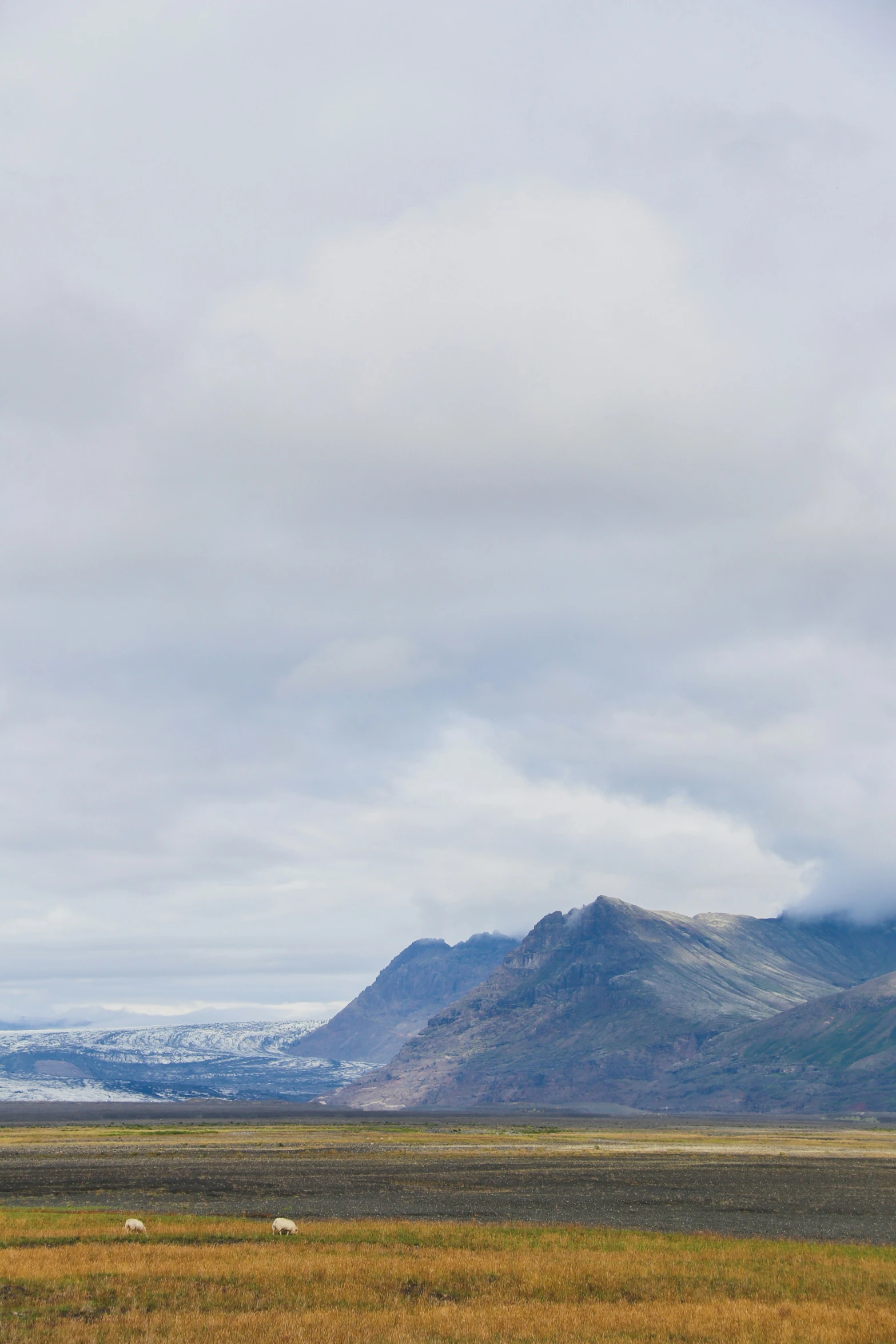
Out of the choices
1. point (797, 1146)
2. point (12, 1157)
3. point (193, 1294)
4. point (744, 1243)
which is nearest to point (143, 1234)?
point (193, 1294)

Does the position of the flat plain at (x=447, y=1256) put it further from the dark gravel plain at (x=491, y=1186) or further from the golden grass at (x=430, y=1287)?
the dark gravel plain at (x=491, y=1186)

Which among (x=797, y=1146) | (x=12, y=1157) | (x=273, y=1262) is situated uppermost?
(x=273, y=1262)

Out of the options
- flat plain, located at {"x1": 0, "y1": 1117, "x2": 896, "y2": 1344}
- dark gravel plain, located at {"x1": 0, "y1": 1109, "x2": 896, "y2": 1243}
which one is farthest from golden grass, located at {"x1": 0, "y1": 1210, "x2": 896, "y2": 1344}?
dark gravel plain, located at {"x1": 0, "y1": 1109, "x2": 896, "y2": 1243}

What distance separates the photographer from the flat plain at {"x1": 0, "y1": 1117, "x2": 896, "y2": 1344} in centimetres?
2825

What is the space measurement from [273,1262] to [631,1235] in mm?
19218

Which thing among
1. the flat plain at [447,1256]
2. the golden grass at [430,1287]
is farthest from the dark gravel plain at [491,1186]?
the golden grass at [430,1287]

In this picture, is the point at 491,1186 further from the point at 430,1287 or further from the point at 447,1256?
the point at 430,1287

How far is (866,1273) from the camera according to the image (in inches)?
1490

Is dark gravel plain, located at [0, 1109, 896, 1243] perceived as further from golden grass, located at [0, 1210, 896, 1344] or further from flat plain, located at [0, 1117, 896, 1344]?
golden grass, located at [0, 1210, 896, 1344]

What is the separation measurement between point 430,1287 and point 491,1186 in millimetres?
43073

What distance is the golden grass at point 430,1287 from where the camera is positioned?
27.6 metres

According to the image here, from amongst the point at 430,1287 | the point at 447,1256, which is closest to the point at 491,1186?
the point at 447,1256

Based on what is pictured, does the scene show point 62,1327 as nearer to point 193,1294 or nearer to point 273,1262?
point 193,1294

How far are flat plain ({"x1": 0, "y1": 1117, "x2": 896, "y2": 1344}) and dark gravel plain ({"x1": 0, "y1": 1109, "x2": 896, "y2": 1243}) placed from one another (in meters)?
0.41
